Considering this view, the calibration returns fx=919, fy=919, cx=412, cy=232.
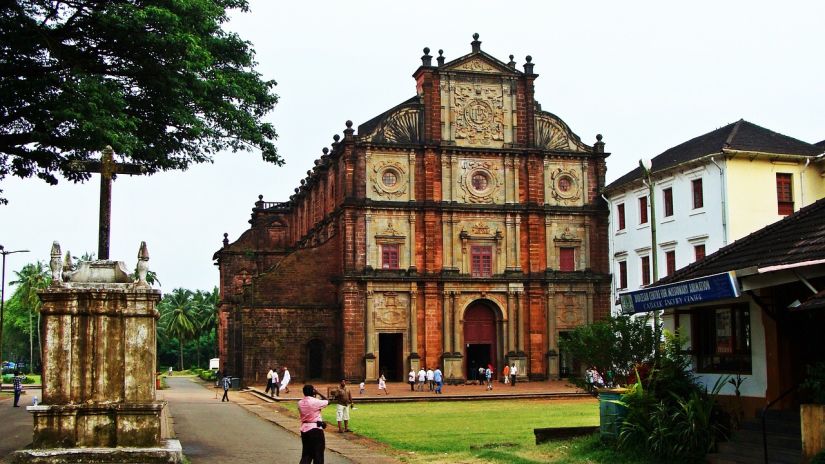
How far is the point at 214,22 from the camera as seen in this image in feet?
75.3

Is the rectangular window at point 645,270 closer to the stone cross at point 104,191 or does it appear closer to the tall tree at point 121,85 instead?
the tall tree at point 121,85

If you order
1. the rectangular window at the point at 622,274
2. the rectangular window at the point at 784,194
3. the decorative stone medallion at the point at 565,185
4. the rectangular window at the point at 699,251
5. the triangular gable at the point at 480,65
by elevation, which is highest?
the triangular gable at the point at 480,65

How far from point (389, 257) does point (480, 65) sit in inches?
462

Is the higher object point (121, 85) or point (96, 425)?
point (121, 85)

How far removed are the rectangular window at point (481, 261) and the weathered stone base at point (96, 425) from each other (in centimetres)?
3557

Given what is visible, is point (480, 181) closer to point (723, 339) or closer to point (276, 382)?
point (276, 382)

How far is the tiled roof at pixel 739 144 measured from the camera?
39275 mm

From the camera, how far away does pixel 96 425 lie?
1422cm

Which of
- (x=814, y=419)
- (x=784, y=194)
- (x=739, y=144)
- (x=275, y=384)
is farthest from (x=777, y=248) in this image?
(x=275, y=384)

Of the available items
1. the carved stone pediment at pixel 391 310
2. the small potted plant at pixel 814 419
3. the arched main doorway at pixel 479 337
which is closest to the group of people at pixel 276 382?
the carved stone pediment at pixel 391 310

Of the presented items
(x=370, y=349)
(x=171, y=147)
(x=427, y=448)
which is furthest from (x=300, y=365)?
(x=427, y=448)

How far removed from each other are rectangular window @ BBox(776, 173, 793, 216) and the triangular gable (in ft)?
54.6

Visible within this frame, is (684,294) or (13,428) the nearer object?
(684,294)

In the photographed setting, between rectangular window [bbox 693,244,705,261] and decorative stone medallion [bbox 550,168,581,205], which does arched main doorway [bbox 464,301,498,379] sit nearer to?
decorative stone medallion [bbox 550,168,581,205]
